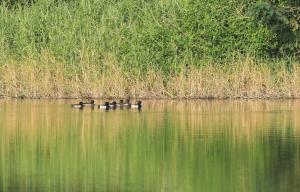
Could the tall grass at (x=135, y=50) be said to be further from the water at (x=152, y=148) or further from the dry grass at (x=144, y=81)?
the water at (x=152, y=148)

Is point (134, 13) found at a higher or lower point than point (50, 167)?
higher

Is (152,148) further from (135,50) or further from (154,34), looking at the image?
(154,34)

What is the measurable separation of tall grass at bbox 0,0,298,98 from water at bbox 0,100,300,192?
9.87 feet

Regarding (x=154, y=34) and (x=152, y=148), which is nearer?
(x=152, y=148)

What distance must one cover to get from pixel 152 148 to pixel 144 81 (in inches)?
509

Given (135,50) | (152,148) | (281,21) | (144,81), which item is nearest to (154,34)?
(135,50)

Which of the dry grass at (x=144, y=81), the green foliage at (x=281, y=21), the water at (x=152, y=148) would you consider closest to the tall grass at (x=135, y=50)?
the dry grass at (x=144, y=81)

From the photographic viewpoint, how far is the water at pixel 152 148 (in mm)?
14617

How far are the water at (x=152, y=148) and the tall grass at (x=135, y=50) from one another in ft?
9.87

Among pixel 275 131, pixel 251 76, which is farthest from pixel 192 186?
pixel 251 76

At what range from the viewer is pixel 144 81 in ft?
102

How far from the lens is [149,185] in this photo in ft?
46.9

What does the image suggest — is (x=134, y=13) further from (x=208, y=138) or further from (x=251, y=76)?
(x=208, y=138)

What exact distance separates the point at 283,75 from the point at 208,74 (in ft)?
6.65
